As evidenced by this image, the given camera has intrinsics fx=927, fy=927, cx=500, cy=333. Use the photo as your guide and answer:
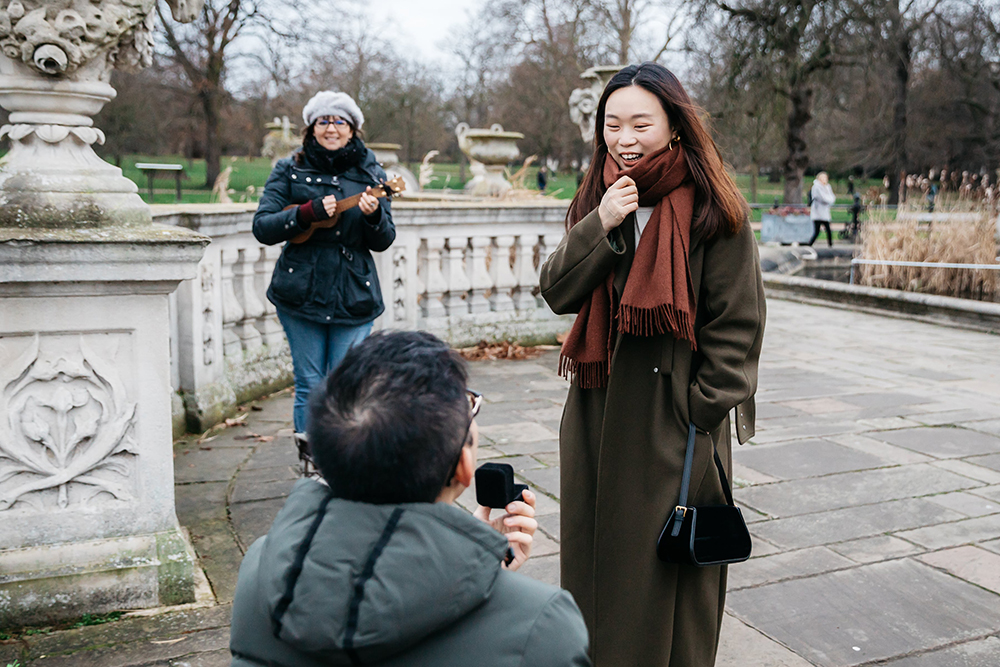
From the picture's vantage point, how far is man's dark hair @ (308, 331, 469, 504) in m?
1.21

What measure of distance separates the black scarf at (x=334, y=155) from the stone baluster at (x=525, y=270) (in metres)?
3.98

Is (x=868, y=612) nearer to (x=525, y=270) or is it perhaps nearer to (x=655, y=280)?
(x=655, y=280)

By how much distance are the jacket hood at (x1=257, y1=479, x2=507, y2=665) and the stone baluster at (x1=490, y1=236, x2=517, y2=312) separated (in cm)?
712

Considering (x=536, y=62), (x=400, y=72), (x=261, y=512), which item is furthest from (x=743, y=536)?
(x=400, y=72)

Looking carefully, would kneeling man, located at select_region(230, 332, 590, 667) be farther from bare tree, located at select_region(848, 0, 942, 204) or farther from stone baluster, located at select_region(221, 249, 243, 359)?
bare tree, located at select_region(848, 0, 942, 204)

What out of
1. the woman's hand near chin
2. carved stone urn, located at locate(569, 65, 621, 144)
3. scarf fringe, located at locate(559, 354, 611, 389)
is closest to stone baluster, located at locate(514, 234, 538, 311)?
carved stone urn, located at locate(569, 65, 621, 144)

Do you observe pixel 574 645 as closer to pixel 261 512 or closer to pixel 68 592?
pixel 68 592

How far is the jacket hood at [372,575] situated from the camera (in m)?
1.13

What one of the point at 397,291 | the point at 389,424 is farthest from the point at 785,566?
the point at 397,291

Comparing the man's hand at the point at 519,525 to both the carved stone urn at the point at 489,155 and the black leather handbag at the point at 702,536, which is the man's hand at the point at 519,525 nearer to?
the black leather handbag at the point at 702,536

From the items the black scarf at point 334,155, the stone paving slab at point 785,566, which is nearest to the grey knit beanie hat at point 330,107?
the black scarf at point 334,155

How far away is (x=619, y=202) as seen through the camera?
7.81 ft

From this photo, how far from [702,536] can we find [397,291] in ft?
17.7

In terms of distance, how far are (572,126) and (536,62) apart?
7.95 metres
